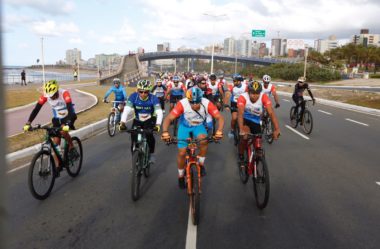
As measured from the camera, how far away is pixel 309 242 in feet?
13.0

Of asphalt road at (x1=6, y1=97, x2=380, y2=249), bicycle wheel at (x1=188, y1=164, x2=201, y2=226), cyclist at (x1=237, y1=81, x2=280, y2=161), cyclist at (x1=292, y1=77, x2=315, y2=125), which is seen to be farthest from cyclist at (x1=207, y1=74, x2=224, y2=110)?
bicycle wheel at (x1=188, y1=164, x2=201, y2=226)

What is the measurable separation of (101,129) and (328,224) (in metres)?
9.67

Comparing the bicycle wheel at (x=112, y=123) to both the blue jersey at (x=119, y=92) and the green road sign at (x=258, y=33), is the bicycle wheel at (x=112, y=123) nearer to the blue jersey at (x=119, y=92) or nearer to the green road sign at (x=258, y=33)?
the blue jersey at (x=119, y=92)

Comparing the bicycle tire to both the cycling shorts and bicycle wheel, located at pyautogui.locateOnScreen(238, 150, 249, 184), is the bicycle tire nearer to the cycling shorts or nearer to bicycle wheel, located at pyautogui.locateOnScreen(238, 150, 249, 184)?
bicycle wheel, located at pyautogui.locateOnScreen(238, 150, 249, 184)

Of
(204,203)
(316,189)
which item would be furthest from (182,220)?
(316,189)

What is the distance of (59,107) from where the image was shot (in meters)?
6.40

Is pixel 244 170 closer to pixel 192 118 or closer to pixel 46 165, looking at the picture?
pixel 192 118

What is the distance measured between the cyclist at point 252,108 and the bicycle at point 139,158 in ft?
5.62

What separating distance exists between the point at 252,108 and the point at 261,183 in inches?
70.3

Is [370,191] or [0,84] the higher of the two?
[0,84]

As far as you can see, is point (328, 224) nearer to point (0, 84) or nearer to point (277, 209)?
point (277, 209)

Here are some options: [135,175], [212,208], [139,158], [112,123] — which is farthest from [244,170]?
[112,123]

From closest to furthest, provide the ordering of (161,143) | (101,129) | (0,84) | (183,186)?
1. (0,84)
2. (183,186)
3. (161,143)
4. (101,129)

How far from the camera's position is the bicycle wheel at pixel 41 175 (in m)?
5.13
